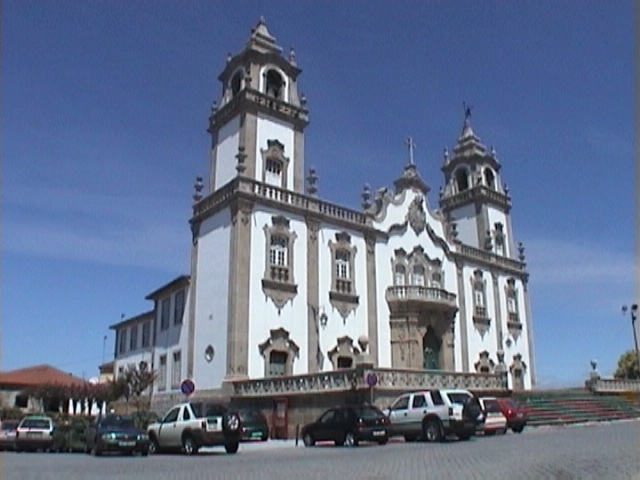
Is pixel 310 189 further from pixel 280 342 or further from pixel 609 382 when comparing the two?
pixel 609 382

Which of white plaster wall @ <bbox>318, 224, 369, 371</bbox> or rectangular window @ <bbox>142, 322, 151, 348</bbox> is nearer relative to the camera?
white plaster wall @ <bbox>318, 224, 369, 371</bbox>

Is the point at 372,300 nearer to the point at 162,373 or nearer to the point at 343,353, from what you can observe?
the point at 343,353

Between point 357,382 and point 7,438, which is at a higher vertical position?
point 357,382

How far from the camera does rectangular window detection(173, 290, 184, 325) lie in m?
31.2

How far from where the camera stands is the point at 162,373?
106 feet

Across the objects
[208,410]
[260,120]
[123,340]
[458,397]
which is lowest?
[208,410]

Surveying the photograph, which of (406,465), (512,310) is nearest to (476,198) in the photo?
(512,310)

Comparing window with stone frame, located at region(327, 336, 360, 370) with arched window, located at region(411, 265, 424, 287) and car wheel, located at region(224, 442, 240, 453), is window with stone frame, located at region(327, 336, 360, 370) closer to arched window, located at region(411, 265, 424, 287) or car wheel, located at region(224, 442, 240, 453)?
arched window, located at region(411, 265, 424, 287)

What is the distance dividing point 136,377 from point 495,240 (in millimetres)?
26341

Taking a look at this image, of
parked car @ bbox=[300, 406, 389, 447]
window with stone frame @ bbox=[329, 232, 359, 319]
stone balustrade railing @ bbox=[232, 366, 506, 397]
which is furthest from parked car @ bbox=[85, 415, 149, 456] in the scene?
window with stone frame @ bbox=[329, 232, 359, 319]

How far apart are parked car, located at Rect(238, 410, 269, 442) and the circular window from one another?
20.5ft

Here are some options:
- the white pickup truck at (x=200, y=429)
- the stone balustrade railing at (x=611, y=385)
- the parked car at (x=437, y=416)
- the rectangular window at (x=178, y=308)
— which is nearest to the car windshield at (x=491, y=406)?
the parked car at (x=437, y=416)

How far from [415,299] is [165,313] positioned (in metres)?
14.0

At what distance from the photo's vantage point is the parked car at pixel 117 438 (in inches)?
673
